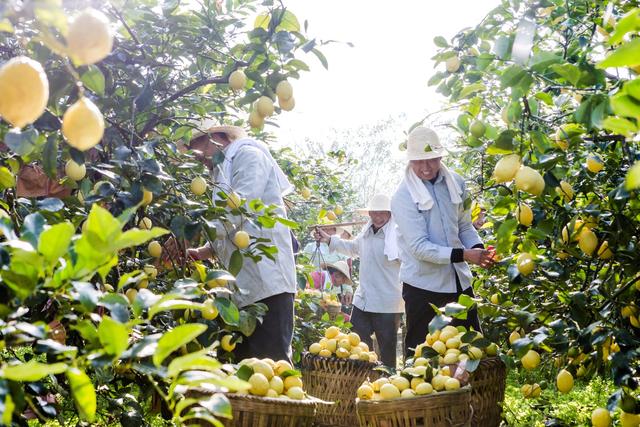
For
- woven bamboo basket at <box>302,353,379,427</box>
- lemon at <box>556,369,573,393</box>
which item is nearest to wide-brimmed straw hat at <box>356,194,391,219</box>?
woven bamboo basket at <box>302,353,379,427</box>

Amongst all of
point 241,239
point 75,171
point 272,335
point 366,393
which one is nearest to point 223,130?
point 241,239

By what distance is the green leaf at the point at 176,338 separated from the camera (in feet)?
2.44

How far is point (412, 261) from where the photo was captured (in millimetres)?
3211

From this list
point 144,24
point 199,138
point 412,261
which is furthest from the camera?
point 412,261

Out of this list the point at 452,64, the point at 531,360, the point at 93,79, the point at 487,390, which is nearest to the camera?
the point at 93,79

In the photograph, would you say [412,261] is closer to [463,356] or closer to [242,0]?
[463,356]

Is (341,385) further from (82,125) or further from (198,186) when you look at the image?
(82,125)

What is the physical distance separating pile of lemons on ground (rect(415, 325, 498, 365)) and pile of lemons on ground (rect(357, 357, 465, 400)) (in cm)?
7

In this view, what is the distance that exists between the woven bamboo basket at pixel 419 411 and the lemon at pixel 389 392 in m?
0.05

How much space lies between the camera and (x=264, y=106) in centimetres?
201

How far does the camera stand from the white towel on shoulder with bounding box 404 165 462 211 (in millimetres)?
3152

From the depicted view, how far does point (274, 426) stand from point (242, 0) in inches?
57.8

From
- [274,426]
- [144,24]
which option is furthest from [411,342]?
[144,24]

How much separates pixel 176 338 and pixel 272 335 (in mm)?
1818
